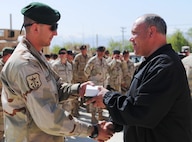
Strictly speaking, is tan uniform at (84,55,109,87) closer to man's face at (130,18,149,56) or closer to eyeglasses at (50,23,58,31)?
eyeglasses at (50,23,58,31)

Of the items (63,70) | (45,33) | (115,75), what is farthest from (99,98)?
(115,75)

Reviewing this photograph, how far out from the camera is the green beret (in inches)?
95.4

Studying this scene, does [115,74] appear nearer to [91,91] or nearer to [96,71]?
[96,71]

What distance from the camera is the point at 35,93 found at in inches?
88.7

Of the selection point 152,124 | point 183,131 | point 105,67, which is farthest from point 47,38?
point 105,67

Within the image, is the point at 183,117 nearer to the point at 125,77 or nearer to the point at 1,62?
the point at 1,62

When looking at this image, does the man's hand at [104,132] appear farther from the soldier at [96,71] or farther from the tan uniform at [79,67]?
the tan uniform at [79,67]

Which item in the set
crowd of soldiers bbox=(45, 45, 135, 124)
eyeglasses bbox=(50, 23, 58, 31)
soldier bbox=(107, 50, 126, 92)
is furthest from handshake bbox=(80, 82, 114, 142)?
soldier bbox=(107, 50, 126, 92)

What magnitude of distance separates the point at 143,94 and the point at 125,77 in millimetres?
7593

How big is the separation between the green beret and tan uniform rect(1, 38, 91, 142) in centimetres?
21

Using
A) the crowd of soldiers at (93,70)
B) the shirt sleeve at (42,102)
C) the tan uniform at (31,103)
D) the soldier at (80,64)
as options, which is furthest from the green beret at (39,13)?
the soldier at (80,64)

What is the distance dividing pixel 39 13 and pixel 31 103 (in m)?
0.70

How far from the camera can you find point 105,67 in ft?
26.0

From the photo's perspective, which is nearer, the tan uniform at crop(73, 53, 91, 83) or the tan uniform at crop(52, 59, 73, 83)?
the tan uniform at crop(52, 59, 73, 83)
